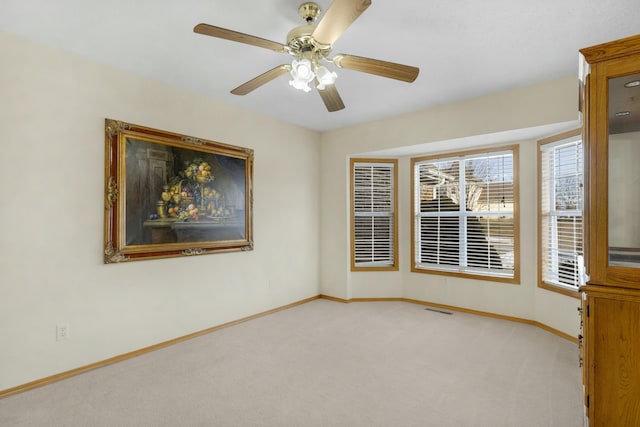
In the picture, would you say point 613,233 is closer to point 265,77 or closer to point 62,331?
point 265,77

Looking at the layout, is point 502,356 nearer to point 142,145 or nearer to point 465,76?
point 465,76

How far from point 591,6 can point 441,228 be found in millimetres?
3118

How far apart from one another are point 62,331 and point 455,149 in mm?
4773

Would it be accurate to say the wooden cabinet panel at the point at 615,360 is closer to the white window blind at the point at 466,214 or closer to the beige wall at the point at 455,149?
the beige wall at the point at 455,149

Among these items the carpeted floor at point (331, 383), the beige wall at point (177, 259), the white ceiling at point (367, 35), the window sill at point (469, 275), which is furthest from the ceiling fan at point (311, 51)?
the window sill at point (469, 275)

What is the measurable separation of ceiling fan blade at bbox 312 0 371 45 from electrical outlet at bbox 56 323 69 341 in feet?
9.64

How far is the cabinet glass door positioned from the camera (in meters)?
1.52

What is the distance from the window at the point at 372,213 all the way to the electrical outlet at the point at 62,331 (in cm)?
359

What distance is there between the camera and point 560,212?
3.71m

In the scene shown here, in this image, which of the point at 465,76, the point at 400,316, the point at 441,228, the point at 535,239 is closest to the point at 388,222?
the point at 441,228

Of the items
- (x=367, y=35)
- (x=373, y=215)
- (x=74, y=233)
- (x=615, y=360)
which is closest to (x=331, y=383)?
(x=615, y=360)

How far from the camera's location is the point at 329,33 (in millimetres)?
1854

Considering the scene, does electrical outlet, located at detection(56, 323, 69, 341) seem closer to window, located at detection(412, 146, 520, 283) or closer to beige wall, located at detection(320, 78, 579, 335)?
beige wall, located at detection(320, 78, 579, 335)

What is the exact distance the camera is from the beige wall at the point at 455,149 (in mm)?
3547
